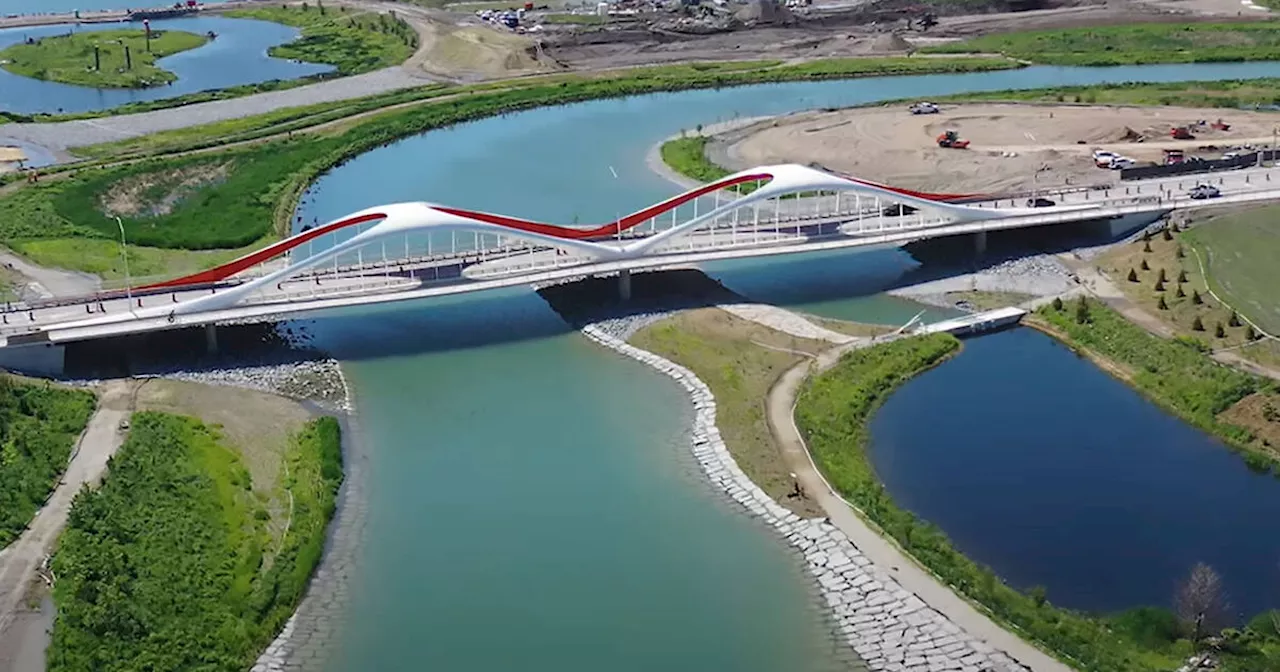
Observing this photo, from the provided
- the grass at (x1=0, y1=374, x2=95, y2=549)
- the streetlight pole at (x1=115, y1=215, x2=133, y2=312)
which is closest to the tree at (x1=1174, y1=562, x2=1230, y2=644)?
the grass at (x1=0, y1=374, x2=95, y2=549)

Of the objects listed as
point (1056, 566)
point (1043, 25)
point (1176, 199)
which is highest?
point (1043, 25)

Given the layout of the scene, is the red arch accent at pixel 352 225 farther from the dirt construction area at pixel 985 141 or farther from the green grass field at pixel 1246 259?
the dirt construction area at pixel 985 141

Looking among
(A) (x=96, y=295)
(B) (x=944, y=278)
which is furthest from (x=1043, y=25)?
(A) (x=96, y=295)

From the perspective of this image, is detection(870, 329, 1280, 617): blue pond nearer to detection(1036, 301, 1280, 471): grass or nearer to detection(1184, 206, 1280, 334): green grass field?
detection(1036, 301, 1280, 471): grass

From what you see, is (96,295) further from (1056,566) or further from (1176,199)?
(1176,199)

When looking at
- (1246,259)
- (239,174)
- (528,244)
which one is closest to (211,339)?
(528,244)

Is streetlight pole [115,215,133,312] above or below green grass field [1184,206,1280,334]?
above
